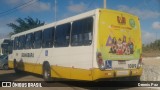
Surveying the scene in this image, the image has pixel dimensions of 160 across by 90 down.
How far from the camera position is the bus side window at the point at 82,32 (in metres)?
11.0

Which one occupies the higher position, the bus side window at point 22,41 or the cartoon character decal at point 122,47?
the bus side window at point 22,41

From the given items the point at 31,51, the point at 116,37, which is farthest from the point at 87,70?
the point at 31,51

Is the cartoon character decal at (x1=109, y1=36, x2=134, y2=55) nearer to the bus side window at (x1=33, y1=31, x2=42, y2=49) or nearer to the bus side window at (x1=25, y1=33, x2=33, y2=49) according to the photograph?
the bus side window at (x1=33, y1=31, x2=42, y2=49)

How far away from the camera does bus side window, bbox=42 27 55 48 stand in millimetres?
14617

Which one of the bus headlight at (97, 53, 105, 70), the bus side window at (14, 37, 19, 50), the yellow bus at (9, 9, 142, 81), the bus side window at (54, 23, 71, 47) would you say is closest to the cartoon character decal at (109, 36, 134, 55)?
the yellow bus at (9, 9, 142, 81)

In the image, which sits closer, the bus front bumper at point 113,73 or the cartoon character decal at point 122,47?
the bus front bumper at point 113,73

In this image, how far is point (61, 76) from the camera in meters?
13.1

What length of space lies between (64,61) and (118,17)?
3326 millimetres

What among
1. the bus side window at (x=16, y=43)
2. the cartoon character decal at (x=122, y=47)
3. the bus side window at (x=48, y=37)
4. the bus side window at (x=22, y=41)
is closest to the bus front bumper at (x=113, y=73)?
the cartoon character decal at (x=122, y=47)

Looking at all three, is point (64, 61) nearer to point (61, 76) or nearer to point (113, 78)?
point (61, 76)

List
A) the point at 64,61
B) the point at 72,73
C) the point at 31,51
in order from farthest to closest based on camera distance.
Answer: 1. the point at 31,51
2. the point at 64,61
3. the point at 72,73

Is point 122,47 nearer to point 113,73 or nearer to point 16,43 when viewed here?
point 113,73

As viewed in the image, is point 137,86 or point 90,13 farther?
point 137,86

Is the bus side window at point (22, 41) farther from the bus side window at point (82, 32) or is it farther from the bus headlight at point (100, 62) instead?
the bus headlight at point (100, 62)
